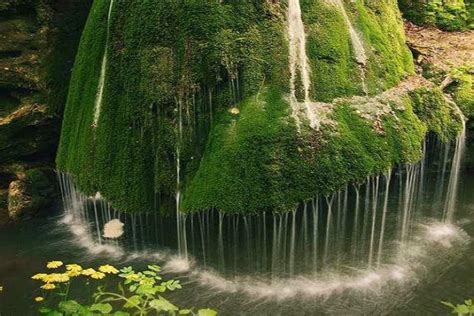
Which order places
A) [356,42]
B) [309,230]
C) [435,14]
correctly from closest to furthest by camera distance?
[309,230], [356,42], [435,14]

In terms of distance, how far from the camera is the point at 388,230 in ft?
28.0

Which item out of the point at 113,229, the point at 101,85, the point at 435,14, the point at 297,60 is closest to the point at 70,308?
the point at 297,60

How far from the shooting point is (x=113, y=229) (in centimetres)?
901

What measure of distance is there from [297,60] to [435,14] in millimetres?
6094

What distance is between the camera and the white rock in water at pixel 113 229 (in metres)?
8.89

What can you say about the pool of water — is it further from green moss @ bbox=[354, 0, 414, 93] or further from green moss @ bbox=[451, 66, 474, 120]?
green moss @ bbox=[354, 0, 414, 93]

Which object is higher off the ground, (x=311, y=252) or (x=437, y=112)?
(x=437, y=112)

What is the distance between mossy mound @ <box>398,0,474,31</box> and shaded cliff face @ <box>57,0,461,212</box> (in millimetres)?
3832

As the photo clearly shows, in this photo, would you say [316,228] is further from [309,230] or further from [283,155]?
[283,155]

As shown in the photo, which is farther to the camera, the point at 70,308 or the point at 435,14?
the point at 435,14

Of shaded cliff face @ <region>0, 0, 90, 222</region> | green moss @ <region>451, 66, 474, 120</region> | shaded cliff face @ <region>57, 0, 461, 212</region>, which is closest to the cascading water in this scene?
shaded cliff face @ <region>57, 0, 461, 212</region>

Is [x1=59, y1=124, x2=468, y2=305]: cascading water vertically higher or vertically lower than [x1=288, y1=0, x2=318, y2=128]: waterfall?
lower

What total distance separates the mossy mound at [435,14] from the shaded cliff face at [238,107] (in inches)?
151

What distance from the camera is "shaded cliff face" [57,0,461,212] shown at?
7.07 meters
